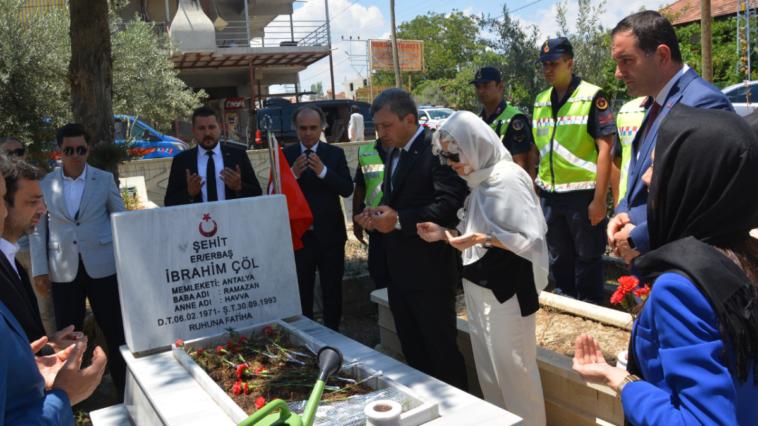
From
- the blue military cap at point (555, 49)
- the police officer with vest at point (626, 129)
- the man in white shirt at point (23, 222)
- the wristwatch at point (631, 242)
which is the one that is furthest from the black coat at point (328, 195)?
the wristwatch at point (631, 242)

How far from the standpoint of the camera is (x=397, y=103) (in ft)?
11.0

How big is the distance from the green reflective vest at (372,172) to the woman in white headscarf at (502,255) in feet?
4.56

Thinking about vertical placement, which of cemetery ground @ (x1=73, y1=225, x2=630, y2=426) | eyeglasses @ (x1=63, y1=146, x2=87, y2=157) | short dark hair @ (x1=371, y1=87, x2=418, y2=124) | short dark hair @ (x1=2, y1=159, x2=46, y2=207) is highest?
short dark hair @ (x1=371, y1=87, x2=418, y2=124)

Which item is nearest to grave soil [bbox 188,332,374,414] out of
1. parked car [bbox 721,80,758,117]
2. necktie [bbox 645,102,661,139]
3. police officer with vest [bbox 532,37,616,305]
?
necktie [bbox 645,102,661,139]

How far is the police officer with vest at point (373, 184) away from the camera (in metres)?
4.18

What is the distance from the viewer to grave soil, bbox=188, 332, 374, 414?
8.13ft

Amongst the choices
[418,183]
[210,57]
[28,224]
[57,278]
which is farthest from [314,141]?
[210,57]

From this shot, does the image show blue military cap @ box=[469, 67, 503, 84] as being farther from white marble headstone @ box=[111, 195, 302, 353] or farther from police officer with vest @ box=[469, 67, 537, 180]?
white marble headstone @ box=[111, 195, 302, 353]

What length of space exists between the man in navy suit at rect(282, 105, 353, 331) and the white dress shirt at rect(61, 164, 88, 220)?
1.58 metres

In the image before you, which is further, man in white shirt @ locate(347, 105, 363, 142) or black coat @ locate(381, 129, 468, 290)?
man in white shirt @ locate(347, 105, 363, 142)

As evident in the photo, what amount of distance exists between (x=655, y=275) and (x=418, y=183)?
6.78 ft

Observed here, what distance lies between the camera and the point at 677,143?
1.34 metres

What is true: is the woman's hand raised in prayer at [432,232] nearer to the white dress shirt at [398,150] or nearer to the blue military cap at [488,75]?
the white dress shirt at [398,150]

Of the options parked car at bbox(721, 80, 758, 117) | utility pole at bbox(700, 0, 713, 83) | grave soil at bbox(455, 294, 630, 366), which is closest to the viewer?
grave soil at bbox(455, 294, 630, 366)
